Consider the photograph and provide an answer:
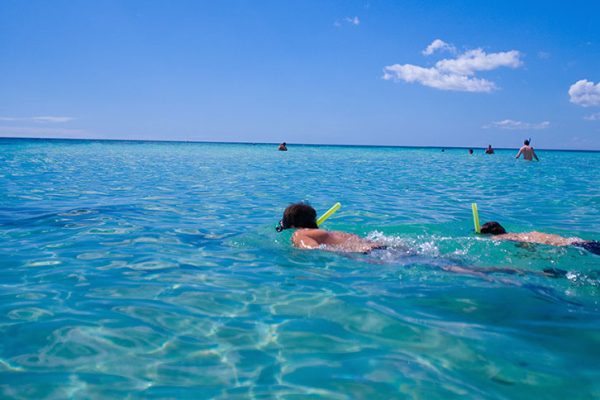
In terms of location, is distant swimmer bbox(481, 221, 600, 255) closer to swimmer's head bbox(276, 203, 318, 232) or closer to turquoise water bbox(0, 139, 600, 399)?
turquoise water bbox(0, 139, 600, 399)

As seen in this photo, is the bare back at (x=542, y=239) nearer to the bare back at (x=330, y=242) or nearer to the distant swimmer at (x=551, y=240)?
the distant swimmer at (x=551, y=240)

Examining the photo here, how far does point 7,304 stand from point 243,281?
2041 mm

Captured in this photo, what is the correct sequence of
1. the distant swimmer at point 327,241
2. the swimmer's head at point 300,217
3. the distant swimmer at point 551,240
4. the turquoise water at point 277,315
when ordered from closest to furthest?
the turquoise water at point 277,315 < the distant swimmer at point 327,241 < the distant swimmer at point 551,240 < the swimmer's head at point 300,217

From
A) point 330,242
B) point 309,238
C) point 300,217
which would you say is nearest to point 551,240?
point 330,242

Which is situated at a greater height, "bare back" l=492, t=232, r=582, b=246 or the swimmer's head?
the swimmer's head

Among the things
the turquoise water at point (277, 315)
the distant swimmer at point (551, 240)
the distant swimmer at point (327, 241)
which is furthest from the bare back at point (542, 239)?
the distant swimmer at point (327, 241)

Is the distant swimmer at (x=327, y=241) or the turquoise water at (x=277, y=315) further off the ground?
the distant swimmer at (x=327, y=241)

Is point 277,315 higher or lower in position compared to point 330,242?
lower

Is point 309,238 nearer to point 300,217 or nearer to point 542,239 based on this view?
point 300,217

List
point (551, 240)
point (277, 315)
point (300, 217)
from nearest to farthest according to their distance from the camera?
point (277, 315)
point (551, 240)
point (300, 217)

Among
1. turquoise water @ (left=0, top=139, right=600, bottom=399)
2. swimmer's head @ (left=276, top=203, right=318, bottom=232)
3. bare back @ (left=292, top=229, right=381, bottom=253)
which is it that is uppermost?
swimmer's head @ (left=276, top=203, right=318, bottom=232)

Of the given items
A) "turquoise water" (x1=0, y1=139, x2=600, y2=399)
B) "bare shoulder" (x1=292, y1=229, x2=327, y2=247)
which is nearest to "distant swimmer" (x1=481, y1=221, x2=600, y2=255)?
"turquoise water" (x1=0, y1=139, x2=600, y2=399)

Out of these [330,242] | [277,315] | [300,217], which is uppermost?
[300,217]

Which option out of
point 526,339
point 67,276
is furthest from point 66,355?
point 526,339
